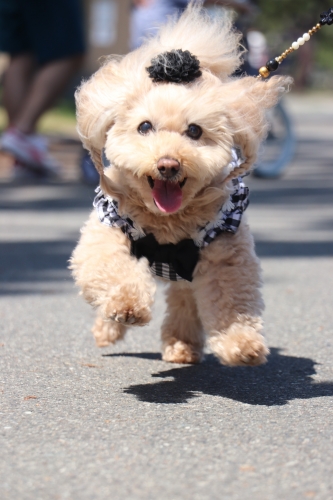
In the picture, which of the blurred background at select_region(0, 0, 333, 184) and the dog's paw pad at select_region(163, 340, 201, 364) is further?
the blurred background at select_region(0, 0, 333, 184)

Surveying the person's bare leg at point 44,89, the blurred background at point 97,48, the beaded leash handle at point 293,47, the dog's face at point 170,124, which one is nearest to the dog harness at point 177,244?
the dog's face at point 170,124

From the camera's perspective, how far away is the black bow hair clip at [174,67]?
3.21 meters

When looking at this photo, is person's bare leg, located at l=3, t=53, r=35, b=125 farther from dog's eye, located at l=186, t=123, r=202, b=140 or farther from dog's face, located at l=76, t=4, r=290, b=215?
dog's eye, located at l=186, t=123, r=202, b=140

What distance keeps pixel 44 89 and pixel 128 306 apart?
247 inches

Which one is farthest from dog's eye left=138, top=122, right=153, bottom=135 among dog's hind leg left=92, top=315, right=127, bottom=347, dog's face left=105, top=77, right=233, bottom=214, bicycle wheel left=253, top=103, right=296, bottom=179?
bicycle wheel left=253, top=103, right=296, bottom=179

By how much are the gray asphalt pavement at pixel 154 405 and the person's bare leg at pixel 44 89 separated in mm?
3175

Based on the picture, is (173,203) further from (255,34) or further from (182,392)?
(255,34)

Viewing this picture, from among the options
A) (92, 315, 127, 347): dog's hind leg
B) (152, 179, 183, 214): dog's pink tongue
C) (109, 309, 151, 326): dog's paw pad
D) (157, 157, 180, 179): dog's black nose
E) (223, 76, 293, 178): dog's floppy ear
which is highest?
(223, 76, 293, 178): dog's floppy ear

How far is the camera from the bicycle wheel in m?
10.2

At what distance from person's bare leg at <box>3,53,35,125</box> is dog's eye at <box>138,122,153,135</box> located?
6322 millimetres

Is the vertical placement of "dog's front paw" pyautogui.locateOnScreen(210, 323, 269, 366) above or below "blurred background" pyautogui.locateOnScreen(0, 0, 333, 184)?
below

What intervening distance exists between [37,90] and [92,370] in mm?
5795

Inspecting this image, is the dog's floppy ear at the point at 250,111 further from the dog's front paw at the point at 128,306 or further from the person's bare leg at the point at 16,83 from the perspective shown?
the person's bare leg at the point at 16,83

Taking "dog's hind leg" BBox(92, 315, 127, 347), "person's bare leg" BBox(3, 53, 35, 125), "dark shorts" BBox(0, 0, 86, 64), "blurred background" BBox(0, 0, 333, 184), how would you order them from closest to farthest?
"dog's hind leg" BBox(92, 315, 127, 347)
"blurred background" BBox(0, 0, 333, 184)
"dark shorts" BBox(0, 0, 86, 64)
"person's bare leg" BBox(3, 53, 35, 125)
